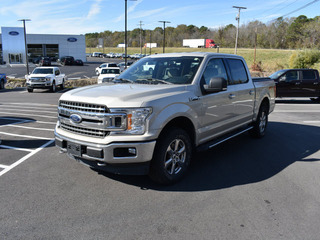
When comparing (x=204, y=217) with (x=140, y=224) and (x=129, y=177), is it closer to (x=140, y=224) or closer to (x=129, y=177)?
(x=140, y=224)

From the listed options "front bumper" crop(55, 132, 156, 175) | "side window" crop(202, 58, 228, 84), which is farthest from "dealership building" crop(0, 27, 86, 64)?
"front bumper" crop(55, 132, 156, 175)

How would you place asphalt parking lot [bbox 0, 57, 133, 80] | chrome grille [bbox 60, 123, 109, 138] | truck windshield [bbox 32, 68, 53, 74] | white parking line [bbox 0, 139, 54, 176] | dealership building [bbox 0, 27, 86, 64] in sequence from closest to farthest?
1. chrome grille [bbox 60, 123, 109, 138]
2. white parking line [bbox 0, 139, 54, 176]
3. truck windshield [bbox 32, 68, 53, 74]
4. asphalt parking lot [bbox 0, 57, 133, 80]
5. dealership building [bbox 0, 27, 86, 64]

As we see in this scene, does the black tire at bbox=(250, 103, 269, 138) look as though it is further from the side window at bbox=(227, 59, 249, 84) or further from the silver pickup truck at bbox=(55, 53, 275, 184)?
the silver pickup truck at bbox=(55, 53, 275, 184)

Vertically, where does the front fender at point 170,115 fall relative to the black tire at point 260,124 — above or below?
above

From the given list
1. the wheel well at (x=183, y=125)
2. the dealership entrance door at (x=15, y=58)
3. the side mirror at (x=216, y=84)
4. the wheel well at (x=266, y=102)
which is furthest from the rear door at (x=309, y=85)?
the dealership entrance door at (x=15, y=58)

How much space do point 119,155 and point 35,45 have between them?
66212 millimetres

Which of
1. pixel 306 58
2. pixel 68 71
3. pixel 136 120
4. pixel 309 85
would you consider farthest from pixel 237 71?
pixel 68 71

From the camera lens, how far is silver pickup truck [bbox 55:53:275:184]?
3.62 m

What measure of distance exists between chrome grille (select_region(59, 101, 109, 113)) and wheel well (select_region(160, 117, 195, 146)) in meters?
0.89

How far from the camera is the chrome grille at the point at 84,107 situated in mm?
3659

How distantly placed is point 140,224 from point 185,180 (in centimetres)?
141

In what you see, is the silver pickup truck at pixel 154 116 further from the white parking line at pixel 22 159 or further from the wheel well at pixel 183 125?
the white parking line at pixel 22 159

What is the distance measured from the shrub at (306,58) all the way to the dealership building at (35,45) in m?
48.0

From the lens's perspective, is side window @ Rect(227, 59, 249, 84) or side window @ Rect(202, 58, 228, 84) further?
side window @ Rect(227, 59, 249, 84)
